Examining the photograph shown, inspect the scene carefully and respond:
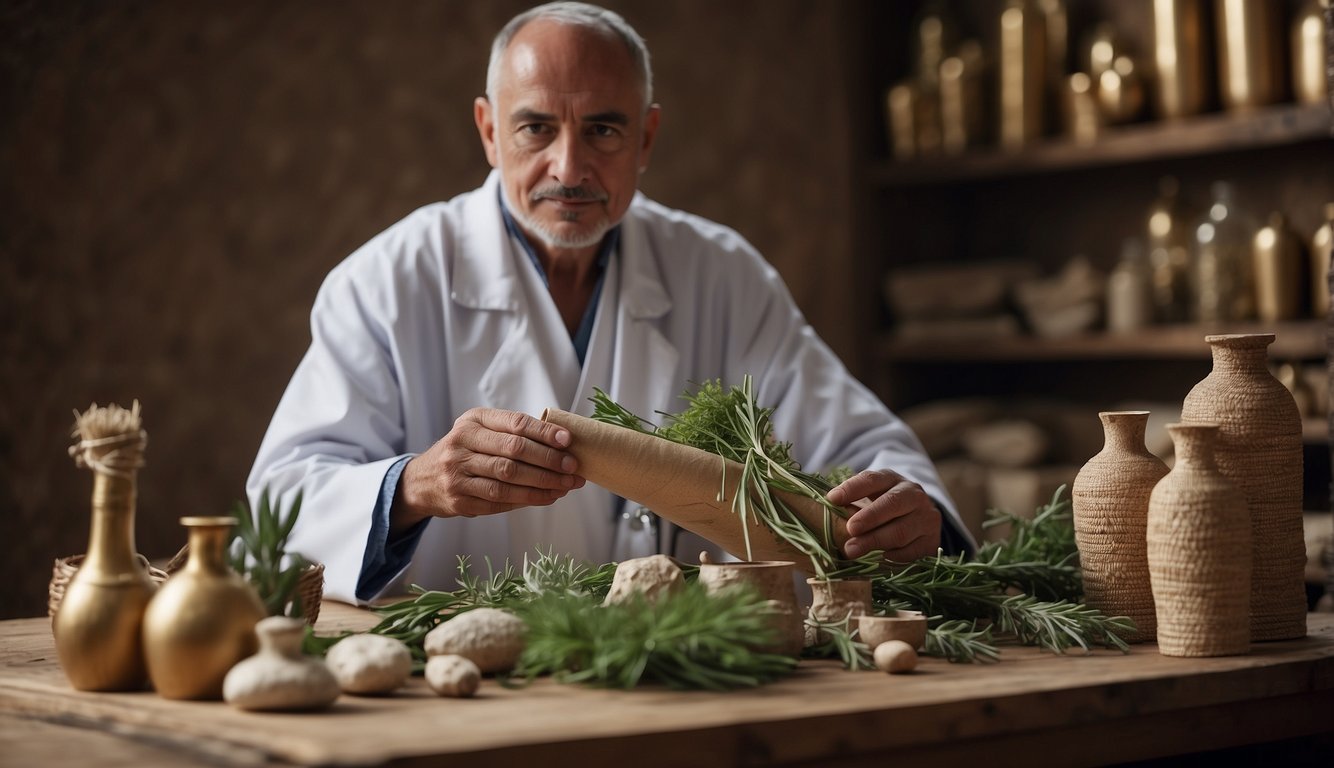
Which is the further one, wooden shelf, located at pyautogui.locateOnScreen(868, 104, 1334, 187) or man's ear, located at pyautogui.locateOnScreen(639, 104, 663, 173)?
wooden shelf, located at pyautogui.locateOnScreen(868, 104, 1334, 187)

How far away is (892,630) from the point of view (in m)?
1.59

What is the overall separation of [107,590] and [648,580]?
537 millimetres

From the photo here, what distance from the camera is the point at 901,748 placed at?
1358 mm

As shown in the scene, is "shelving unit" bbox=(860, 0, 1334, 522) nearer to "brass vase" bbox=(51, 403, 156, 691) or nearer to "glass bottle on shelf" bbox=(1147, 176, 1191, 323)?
"glass bottle on shelf" bbox=(1147, 176, 1191, 323)

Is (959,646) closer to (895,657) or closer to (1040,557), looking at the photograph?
(895,657)

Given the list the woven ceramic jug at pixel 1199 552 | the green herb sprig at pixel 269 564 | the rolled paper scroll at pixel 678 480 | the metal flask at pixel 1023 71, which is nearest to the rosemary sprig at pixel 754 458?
the rolled paper scroll at pixel 678 480

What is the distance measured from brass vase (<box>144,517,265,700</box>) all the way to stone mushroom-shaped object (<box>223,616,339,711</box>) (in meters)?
0.04

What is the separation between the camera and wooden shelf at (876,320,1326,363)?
3.81 metres

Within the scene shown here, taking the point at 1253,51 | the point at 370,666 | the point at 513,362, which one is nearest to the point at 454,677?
the point at 370,666

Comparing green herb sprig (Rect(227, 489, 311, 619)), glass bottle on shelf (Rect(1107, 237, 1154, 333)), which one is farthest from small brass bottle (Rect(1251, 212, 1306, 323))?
green herb sprig (Rect(227, 489, 311, 619))

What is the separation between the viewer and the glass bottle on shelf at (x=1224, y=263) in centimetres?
396

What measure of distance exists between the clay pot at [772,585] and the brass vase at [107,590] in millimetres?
563

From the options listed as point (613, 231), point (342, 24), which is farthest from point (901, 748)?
point (342, 24)

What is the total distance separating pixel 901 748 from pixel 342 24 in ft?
10.4
